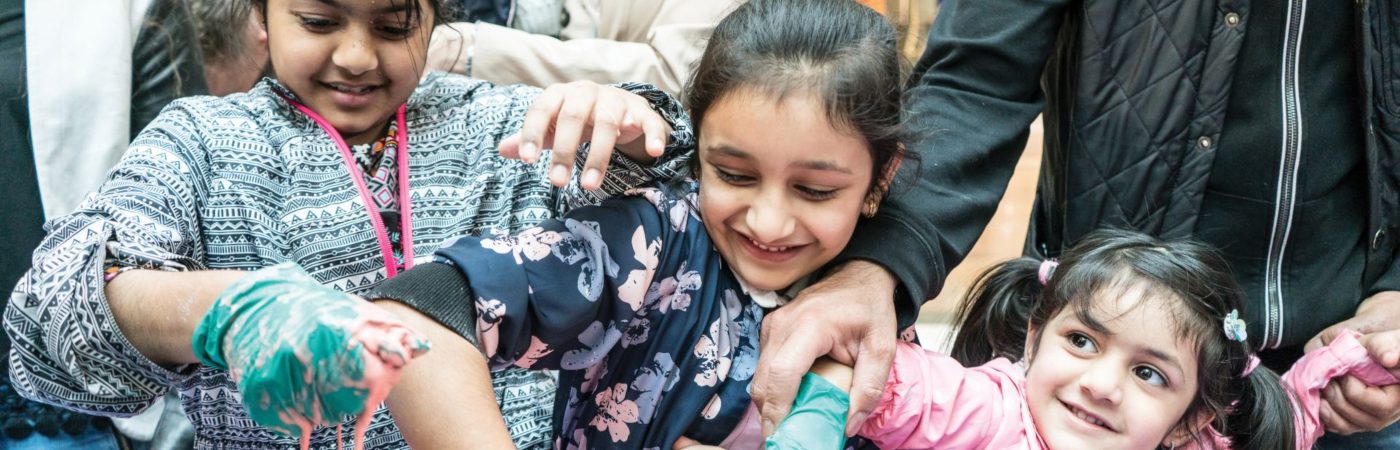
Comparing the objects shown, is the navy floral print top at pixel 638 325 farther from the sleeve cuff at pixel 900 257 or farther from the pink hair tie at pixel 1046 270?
the pink hair tie at pixel 1046 270

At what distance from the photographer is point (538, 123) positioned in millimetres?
1165

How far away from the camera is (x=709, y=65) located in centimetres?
136

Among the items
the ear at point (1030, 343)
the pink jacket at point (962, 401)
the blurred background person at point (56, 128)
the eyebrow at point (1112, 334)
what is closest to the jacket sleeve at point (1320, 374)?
the pink jacket at point (962, 401)

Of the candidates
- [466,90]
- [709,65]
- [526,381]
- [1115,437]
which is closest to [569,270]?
[709,65]

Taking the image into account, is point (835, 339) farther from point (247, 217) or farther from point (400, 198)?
point (247, 217)

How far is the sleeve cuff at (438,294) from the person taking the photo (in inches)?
43.6

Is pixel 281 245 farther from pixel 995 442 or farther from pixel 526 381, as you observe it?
pixel 995 442

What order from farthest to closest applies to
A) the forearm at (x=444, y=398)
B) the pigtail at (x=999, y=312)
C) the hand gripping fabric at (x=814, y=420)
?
the pigtail at (x=999, y=312) → the hand gripping fabric at (x=814, y=420) → the forearm at (x=444, y=398)

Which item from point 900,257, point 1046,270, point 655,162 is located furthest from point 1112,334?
point 655,162

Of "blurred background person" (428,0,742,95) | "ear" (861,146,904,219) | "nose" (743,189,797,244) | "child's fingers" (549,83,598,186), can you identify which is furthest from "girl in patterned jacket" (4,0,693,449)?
"blurred background person" (428,0,742,95)

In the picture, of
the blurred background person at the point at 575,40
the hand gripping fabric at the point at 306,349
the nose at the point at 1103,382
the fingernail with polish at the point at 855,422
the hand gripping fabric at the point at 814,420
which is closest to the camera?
the hand gripping fabric at the point at 306,349

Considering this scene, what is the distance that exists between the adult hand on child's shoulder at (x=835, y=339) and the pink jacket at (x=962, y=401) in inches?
2.5

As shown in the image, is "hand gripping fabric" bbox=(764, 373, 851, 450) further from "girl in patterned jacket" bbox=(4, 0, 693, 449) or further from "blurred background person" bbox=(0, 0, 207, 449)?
"blurred background person" bbox=(0, 0, 207, 449)

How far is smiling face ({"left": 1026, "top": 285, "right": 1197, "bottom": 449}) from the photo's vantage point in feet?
4.79
